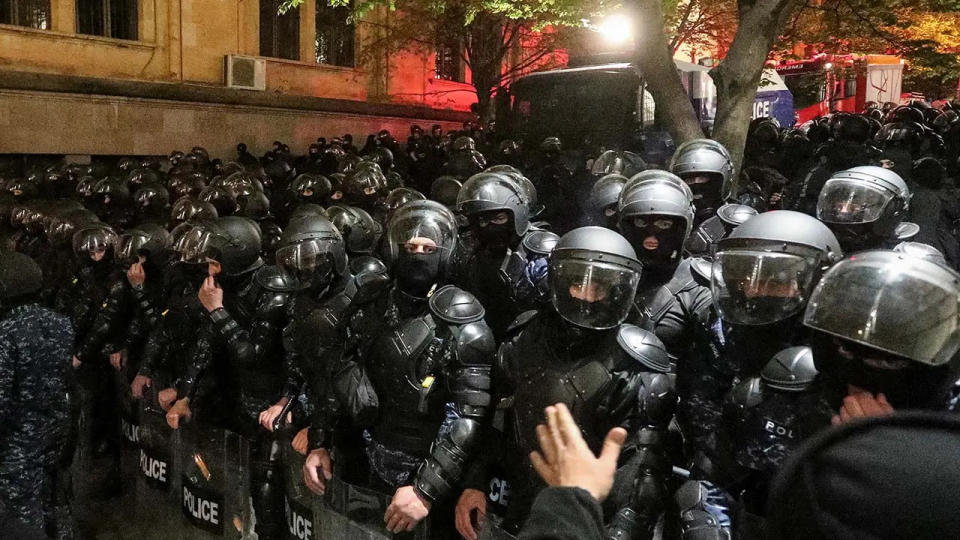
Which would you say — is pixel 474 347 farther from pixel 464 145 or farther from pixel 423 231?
pixel 464 145

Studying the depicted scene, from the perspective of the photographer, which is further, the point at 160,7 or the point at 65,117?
the point at 160,7

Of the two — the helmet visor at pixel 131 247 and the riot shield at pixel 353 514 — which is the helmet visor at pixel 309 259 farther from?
the helmet visor at pixel 131 247

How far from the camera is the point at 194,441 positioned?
4582mm

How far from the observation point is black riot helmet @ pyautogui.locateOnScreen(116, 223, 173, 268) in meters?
6.29

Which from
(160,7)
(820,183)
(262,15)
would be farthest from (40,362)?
(262,15)

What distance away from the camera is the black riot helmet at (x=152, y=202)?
8.52 m

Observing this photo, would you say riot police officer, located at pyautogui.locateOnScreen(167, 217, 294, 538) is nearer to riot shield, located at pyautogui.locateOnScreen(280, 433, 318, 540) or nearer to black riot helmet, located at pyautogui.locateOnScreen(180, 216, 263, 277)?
black riot helmet, located at pyautogui.locateOnScreen(180, 216, 263, 277)

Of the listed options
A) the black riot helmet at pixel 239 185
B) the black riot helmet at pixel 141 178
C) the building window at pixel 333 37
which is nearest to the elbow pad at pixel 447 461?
the black riot helmet at pixel 239 185

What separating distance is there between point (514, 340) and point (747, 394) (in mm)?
980

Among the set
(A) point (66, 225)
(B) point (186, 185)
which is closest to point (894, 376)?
(A) point (66, 225)

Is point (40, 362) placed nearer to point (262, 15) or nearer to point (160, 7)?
point (160, 7)

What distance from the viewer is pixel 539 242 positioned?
187 inches

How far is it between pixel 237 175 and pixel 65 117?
30.4 ft

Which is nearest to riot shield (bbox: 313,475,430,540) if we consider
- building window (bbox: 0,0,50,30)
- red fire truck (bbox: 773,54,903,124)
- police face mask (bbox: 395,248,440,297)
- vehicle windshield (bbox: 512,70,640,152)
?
police face mask (bbox: 395,248,440,297)
